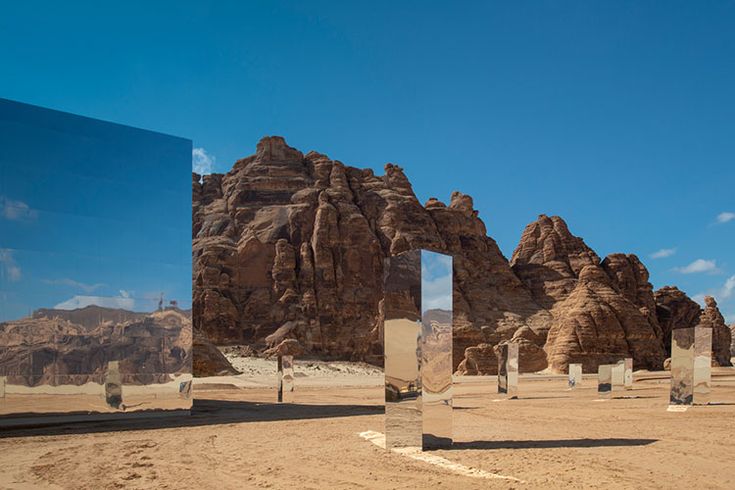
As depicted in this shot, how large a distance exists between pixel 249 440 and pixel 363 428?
299 cm

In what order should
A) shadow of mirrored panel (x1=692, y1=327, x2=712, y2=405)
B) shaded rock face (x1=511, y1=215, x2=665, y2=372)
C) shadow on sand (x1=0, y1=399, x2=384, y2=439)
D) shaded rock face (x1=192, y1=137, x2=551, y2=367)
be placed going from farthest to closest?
1. shaded rock face (x1=192, y1=137, x2=551, y2=367)
2. shaded rock face (x1=511, y1=215, x2=665, y2=372)
3. shadow of mirrored panel (x1=692, y1=327, x2=712, y2=405)
4. shadow on sand (x1=0, y1=399, x2=384, y2=439)

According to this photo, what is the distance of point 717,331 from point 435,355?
8406 cm

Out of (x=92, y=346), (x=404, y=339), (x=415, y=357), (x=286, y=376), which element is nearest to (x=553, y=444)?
(x=415, y=357)

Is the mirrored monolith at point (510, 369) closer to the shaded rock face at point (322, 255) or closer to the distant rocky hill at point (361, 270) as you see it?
the distant rocky hill at point (361, 270)

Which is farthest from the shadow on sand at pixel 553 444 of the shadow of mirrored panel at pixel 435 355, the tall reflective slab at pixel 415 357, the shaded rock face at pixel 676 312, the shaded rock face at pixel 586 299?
the shaded rock face at pixel 676 312

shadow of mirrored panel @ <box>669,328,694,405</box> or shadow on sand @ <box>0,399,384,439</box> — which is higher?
shadow of mirrored panel @ <box>669,328,694,405</box>

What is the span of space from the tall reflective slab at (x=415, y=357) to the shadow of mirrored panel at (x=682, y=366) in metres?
11.4

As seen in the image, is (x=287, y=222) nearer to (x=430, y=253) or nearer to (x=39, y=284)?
(x=39, y=284)

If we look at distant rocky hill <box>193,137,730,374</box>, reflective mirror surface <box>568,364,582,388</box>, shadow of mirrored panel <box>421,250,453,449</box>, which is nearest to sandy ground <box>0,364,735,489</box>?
shadow of mirrored panel <box>421,250,453,449</box>

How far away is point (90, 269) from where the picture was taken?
1705 centimetres

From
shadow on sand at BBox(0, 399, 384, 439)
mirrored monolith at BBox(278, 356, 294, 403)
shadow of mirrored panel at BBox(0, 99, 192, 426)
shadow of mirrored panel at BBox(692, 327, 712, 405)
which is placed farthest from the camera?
mirrored monolith at BBox(278, 356, 294, 403)

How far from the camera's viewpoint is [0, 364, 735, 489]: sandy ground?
845 cm

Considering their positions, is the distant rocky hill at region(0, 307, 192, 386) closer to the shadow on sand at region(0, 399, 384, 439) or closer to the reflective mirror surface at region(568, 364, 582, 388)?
the shadow on sand at region(0, 399, 384, 439)

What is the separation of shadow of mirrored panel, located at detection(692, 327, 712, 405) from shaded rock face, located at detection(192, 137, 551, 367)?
45.9 m
